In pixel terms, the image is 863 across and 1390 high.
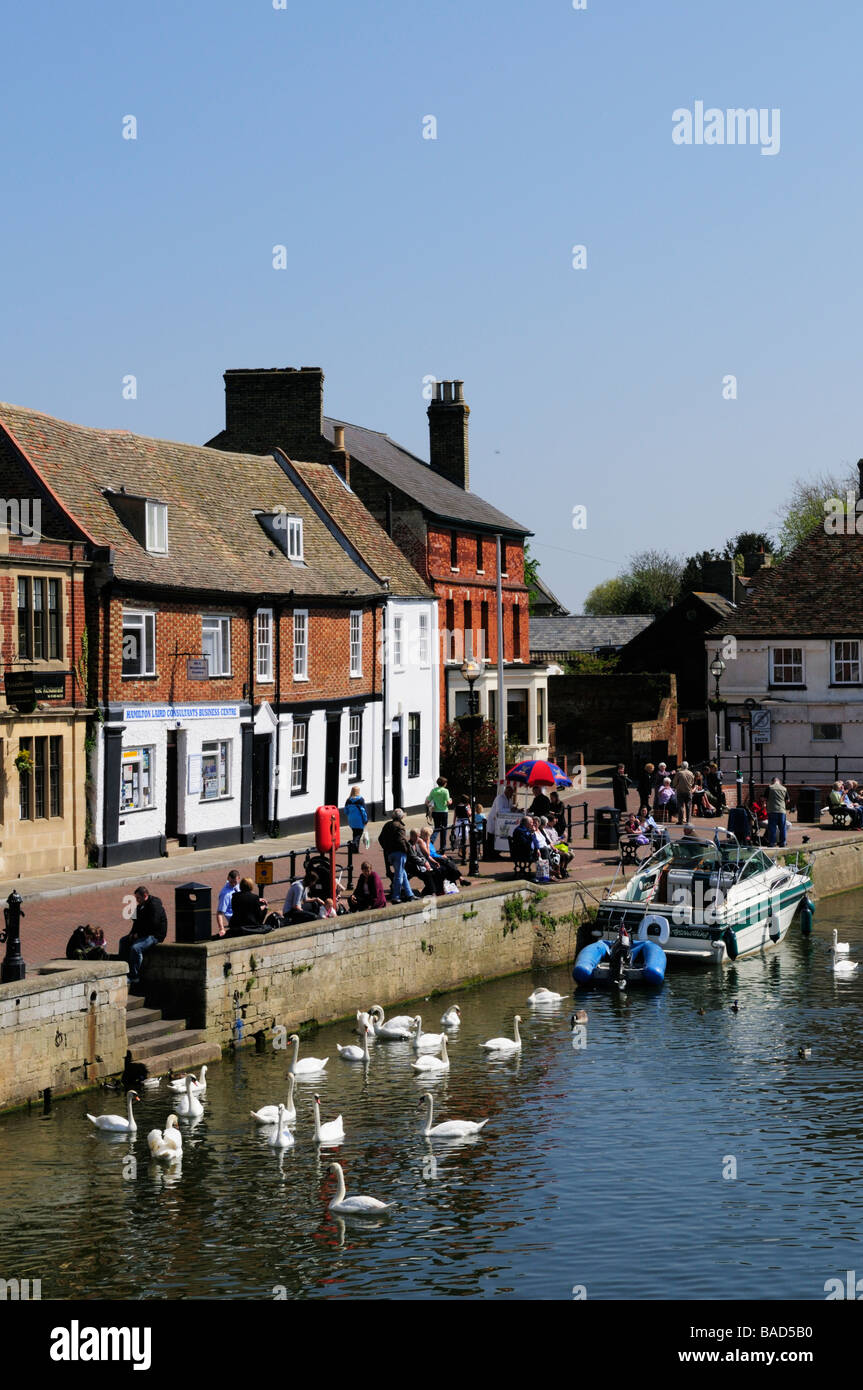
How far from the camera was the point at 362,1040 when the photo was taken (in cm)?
2473

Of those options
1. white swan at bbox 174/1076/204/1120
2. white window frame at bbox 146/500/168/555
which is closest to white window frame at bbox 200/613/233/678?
white window frame at bbox 146/500/168/555

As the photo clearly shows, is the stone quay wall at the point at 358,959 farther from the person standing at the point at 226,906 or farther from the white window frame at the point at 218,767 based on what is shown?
the white window frame at the point at 218,767

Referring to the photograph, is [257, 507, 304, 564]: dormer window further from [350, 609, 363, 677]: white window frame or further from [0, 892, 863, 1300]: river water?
[0, 892, 863, 1300]: river water

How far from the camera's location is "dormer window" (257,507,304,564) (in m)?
42.4

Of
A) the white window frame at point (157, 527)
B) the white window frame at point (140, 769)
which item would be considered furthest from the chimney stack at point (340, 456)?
the white window frame at point (140, 769)

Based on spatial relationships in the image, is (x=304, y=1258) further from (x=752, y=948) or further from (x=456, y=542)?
(x=456, y=542)

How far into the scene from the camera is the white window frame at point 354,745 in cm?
4428

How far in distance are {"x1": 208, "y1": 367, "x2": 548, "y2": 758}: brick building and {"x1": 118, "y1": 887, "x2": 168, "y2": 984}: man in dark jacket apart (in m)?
29.5

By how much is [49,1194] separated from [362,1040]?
7611 millimetres

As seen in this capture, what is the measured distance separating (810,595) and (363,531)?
Answer: 56.1ft

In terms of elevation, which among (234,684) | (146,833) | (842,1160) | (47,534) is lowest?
(842,1160)

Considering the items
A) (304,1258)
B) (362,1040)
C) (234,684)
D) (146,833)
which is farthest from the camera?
(234,684)

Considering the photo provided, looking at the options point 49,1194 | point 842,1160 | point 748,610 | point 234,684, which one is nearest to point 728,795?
point 748,610

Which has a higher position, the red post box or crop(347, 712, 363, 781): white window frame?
crop(347, 712, 363, 781): white window frame
